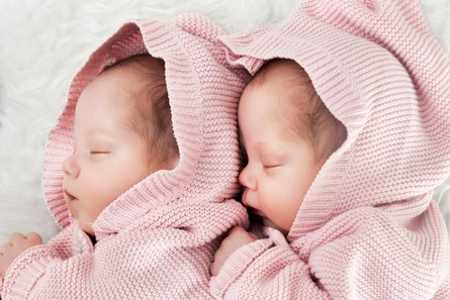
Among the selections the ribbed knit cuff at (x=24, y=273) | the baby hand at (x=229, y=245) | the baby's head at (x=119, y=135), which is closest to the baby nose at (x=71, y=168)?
the baby's head at (x=119, y=135)

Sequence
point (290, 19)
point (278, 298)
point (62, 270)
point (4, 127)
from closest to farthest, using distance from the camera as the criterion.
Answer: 1. point (278, 298)
2. point (62, 270)
3. point (290, 19)
4. point (4, 127)

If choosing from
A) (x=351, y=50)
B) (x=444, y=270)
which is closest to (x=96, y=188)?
(x=351, y=50)

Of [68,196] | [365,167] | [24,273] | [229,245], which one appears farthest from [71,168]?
[365,167]

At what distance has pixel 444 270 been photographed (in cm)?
130

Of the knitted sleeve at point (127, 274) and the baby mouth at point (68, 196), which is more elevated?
the baby mouth at point (68, 196)

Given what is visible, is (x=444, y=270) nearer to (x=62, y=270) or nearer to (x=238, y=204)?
(x=238, y=204)

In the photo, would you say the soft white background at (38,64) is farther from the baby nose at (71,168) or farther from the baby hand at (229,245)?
the baby hand at (229,245)

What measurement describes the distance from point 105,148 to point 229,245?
0.89ft

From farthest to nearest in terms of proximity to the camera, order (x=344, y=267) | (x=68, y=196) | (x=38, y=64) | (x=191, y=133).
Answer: (x=38, y=64) → (x=68, y=196) → (x=191, y=133) → (x=344, y=267)

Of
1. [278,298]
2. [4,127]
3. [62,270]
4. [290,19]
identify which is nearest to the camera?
[278,298]

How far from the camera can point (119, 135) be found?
136cm

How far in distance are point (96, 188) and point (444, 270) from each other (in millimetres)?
604

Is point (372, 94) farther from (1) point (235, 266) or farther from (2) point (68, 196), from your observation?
(2) point (68, 196)

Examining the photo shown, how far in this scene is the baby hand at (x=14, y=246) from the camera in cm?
146
